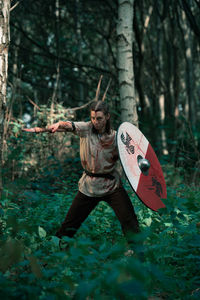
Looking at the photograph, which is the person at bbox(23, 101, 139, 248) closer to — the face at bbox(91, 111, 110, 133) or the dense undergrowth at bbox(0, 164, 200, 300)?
the face at bbox(91, 111, 110, 133)

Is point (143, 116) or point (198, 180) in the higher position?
point (143, 116)

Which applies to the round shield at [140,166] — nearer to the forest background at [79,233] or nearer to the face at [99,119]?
the face at [99,119]

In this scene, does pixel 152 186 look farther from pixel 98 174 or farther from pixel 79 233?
pixel 79 233

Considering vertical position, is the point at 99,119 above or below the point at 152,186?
above

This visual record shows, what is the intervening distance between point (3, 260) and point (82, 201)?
4.52 feet

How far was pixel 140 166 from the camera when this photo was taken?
361cm

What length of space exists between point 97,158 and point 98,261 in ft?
4.13

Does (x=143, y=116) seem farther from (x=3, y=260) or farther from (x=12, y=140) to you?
(x=3, y=260)

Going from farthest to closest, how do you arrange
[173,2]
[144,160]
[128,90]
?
[173,2] < [128,90] < [144,160]

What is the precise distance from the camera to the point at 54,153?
7117 millimetres

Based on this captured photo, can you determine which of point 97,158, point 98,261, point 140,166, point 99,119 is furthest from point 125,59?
point 98,261

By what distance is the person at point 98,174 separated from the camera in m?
3.25

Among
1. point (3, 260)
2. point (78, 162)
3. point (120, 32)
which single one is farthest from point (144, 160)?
point (78, 162)

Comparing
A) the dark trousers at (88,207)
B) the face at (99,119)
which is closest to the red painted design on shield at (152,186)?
the dark trousers at (88,207)
